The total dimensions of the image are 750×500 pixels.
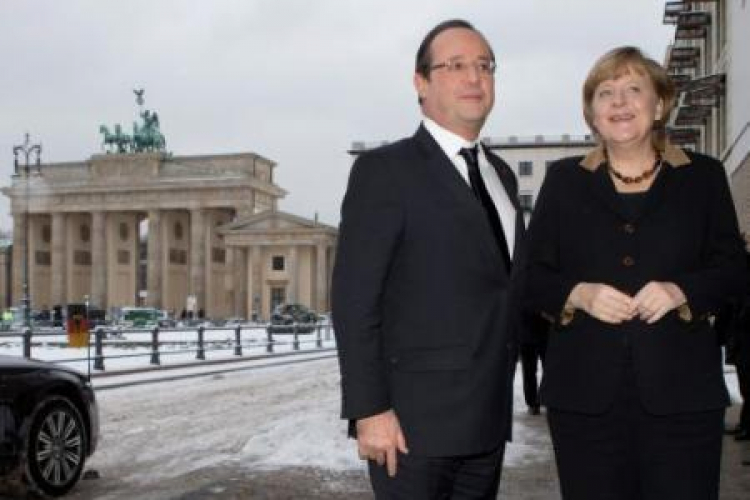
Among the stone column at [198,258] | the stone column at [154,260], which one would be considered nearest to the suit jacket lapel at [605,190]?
the stone column at [198,258]

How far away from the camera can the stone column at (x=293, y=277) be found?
9475cm

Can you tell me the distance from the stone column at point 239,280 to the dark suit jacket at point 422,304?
94.4 meters

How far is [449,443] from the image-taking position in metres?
3.13

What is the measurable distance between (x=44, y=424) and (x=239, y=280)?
9060 centimetres

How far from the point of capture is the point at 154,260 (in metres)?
103

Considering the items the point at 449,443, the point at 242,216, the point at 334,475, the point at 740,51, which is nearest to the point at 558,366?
the point at 449,443

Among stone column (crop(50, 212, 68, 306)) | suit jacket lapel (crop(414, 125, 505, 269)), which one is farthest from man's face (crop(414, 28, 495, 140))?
stone column (crop(50, 212, 68, 306))

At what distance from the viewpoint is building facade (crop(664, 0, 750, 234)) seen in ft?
75.7

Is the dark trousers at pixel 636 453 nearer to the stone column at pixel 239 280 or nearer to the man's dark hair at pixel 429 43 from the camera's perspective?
the man's dark hair at pixel 429 43

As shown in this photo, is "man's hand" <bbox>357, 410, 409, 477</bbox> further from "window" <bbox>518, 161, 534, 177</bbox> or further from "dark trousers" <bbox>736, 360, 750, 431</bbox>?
"window" <bbox>518, 161, 534, 177</bbox>

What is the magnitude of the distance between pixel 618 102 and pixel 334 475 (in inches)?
226

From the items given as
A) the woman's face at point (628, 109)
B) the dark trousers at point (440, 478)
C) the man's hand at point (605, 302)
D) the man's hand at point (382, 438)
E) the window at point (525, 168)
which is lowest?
the dark trousers at point (440, 478)

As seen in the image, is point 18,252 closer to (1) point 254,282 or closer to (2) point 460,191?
(1) point 254,282

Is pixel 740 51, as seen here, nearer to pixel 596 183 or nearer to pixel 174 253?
pixel 596 183
